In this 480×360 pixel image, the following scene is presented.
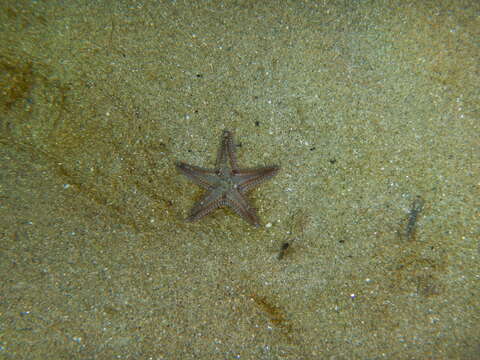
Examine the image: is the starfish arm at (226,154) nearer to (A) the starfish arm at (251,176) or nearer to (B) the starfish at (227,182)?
(B) the starfish at (227,182)

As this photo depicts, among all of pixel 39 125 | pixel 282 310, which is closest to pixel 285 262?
pixel 282 310

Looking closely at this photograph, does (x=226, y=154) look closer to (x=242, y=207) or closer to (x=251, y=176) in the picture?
(x=251, y=176)

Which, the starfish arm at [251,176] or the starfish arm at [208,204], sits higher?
the starfish arm at [251,176]

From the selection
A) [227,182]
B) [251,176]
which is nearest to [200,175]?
[227,182]

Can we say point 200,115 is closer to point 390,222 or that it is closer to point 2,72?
point 2,72

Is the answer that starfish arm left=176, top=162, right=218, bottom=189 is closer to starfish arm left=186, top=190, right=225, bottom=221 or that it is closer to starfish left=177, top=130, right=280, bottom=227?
starfish left=177, top=130, right=280, bottom=227

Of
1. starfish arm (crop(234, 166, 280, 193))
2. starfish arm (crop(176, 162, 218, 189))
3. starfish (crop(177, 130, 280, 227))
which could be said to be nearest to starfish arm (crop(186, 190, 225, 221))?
starfish (crop(177, 130, 280, 227))

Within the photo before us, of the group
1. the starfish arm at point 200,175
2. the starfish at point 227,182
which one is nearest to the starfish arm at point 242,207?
the starfish at point 227,182
